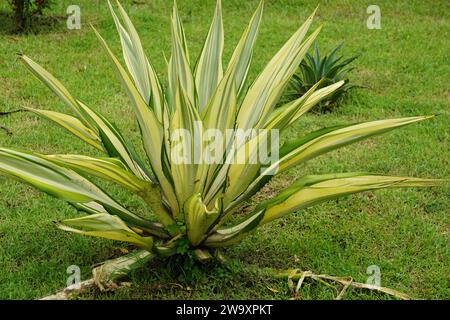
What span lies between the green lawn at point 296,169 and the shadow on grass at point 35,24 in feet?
0.17

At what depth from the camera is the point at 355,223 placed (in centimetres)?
416

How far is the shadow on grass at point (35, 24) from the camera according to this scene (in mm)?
7926

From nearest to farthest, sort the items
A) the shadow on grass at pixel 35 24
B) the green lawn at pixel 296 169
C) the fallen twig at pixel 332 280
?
the fallen twig at pixel 332 280, the green lawn at pixel 296 169, the shadow on grass at pixel 35 24

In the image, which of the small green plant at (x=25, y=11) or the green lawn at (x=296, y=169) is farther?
the small green plant at (x=25, y=11)

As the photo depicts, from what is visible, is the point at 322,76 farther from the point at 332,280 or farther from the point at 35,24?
the point at 35,24

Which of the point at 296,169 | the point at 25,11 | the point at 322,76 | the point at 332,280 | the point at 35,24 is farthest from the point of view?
the point at 35,24

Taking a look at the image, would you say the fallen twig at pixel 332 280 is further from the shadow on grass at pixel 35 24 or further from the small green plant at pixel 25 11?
the shadow on grass at pixel 35 24

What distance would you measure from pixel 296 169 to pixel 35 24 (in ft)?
14.4

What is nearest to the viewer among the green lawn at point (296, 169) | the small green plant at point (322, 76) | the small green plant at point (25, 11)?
the green lawn at point (296, 169)

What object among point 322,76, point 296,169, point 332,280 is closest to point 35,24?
point 322,76

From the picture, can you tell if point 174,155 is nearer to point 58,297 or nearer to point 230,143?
point 230,143

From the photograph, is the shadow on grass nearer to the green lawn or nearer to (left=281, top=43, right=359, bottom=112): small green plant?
the green lawn

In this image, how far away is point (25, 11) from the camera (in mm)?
7930

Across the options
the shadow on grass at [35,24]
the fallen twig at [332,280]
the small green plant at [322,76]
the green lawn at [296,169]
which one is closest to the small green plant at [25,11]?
the shadow on grass at [35,24]
